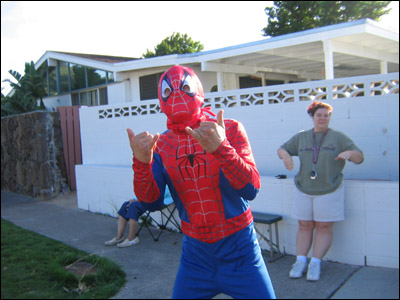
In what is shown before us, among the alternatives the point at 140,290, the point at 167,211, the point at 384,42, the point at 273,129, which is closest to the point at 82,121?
the point at 167,211

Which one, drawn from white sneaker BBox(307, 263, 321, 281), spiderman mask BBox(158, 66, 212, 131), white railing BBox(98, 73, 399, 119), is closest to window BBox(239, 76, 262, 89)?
white railing BBox(98, 73, 399, 119)

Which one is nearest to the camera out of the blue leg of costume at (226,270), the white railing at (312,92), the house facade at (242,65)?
the blue leg of costume at (226,270)

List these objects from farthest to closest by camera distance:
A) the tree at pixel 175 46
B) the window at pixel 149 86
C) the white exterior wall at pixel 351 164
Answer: the tree at pixel 175 46 < the window at pixel 149 86 < the white exterior wall at pixel 351 164

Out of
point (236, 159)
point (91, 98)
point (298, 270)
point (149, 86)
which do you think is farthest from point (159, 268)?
point (91, 98)

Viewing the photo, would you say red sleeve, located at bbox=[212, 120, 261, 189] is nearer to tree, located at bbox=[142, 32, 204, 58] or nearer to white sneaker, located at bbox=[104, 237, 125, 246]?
white sneaker, located at bbox=[104, 237, 125, 246]

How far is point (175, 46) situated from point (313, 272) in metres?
26.6

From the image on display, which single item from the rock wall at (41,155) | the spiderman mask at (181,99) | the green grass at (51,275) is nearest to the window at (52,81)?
the rock wall at (41,155)

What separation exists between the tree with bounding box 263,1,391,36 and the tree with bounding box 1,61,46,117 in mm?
13742

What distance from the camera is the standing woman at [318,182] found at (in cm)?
430

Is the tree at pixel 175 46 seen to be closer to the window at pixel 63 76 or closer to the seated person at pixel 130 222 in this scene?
the window at pixel 63 76

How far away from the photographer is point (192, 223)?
7.46 ft

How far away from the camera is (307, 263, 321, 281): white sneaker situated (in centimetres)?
429

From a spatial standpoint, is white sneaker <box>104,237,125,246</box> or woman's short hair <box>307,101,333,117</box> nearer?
woman's short hair <box>307,101,333,117</box>

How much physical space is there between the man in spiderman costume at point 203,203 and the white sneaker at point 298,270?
7.73 ft
